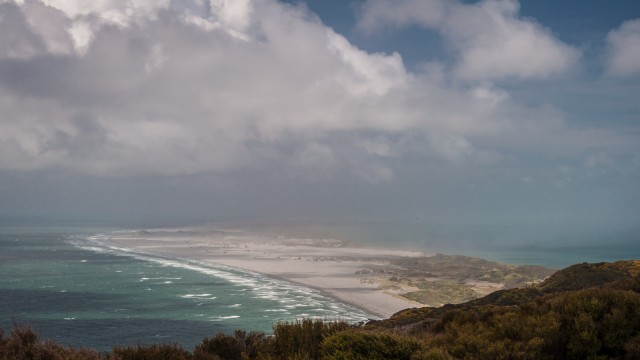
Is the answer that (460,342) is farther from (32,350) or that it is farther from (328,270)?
(328,270)

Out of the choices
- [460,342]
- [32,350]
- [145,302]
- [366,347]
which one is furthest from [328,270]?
[32,350]

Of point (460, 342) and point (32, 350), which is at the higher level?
point (460, 342)

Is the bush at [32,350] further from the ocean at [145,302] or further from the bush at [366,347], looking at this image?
the ocean at [145,302]

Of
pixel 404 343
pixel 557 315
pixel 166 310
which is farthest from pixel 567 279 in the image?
pixel 166 310

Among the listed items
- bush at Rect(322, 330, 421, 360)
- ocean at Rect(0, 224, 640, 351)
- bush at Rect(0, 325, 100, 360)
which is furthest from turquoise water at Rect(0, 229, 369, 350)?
bush at Rect(322, 330, 421, 360)

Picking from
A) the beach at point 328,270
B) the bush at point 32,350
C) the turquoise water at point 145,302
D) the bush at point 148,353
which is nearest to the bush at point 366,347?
the bush at point 148,353

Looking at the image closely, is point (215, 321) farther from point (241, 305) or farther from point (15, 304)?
point (15, 304)

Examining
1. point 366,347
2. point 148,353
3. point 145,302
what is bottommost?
point 145,302

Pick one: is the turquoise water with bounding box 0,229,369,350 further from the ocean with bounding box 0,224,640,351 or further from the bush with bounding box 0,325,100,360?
the bush with bounding box 0,325,100,360
